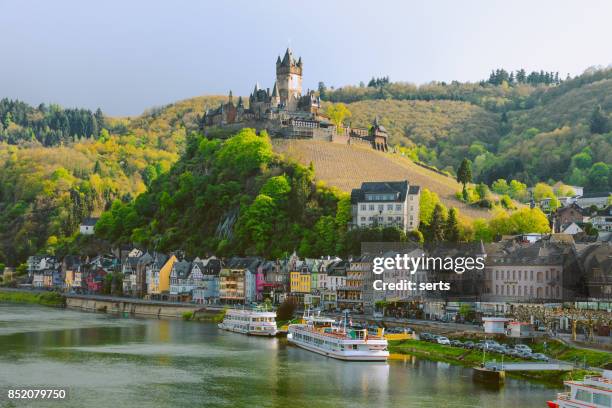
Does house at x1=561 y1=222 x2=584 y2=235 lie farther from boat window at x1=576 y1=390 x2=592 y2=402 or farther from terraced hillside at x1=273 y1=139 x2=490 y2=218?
boat window at x1=576 y1=390 x2=592 y2=402

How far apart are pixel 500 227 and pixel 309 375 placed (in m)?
51.2

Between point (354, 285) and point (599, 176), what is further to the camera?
point (599, 176)

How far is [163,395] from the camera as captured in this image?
1793 inches

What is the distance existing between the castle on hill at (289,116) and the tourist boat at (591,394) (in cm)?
9877

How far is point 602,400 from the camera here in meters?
36.4

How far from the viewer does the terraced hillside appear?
116312 millimetres

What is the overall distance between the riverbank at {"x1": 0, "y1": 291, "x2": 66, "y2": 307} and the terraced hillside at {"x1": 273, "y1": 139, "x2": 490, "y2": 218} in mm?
35963

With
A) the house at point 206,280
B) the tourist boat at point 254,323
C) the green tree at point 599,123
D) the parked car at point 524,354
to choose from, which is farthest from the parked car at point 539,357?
the green tree at point 599,123

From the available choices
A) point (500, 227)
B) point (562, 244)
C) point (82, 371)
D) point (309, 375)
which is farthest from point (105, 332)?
point (500, 227)

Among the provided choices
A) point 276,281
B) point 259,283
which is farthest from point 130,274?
point 276,281

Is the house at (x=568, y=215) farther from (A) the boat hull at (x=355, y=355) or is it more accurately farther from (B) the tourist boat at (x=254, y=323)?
(A) the boat hull at (x=355, y=355)

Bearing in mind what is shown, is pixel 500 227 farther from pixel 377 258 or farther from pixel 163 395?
pixel 163 395

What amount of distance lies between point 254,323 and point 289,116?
69957mm

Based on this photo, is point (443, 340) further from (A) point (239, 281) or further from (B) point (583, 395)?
(A) point (239, 281)
